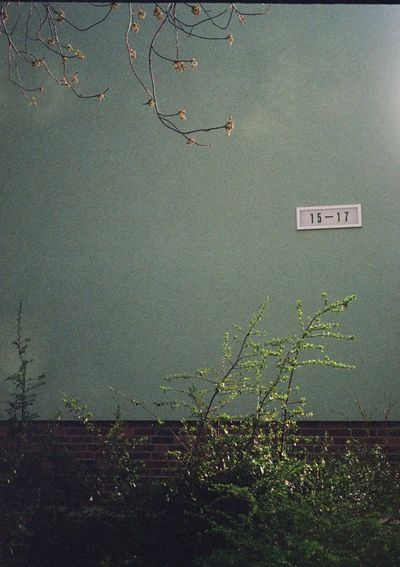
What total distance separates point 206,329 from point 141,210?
1.04 m

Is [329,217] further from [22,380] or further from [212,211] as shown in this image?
[22,380]

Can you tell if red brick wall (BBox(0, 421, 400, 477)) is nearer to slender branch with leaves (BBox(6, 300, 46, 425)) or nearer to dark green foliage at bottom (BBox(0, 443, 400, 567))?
slender branch with leaves (BBox(6, 300, 46, 425))

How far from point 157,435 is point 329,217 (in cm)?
200

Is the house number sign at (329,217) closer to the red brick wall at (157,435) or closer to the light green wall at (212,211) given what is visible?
the light green wall at (212,211)

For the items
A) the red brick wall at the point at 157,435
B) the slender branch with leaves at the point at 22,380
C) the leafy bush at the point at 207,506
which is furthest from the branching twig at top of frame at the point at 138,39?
the leafy bush at the point at 207,506

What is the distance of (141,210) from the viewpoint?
569 cm

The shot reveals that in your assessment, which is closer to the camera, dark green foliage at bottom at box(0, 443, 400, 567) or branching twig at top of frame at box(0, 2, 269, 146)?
dark green foliage at bottom at box(0, 443, 400, 567)

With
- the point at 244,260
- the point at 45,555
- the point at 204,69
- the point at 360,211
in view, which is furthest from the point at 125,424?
the point at 204,69

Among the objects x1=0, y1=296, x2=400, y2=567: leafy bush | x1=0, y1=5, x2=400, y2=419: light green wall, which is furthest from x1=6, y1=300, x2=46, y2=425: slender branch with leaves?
x1=0, y1=296, x2=400, y2=567: leafy bush

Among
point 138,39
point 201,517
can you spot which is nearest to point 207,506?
point 201,517

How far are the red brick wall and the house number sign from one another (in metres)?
1.40

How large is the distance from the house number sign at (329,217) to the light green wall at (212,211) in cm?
6

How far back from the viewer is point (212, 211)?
18.4 feet

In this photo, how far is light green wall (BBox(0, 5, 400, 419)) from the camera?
5.40 m
